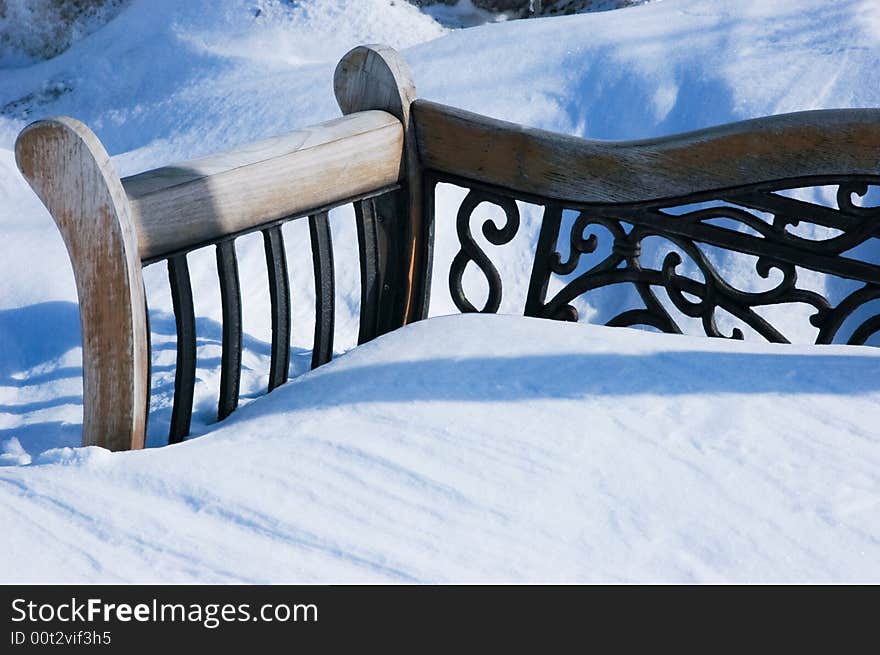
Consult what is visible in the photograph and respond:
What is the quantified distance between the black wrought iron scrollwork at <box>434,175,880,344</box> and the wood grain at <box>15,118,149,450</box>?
640 mm

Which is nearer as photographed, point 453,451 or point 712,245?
point 453,451

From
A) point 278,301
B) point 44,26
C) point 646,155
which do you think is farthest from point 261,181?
point 44,26

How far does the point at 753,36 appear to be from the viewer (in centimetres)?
226

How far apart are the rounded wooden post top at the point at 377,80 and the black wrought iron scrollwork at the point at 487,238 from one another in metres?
0.18

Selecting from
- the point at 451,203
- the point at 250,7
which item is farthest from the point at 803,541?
the point at 250,7

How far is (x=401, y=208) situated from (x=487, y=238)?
0.49ft

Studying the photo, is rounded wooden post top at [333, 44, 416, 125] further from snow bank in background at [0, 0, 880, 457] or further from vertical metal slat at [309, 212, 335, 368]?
snow bank in background at [0, 0, 880, 457]

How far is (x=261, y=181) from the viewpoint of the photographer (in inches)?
55.8

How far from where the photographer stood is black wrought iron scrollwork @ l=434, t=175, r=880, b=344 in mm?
1508

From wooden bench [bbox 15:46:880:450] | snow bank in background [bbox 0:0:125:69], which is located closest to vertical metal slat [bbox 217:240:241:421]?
Answer: wooden bench [bbox 15:46:880:450]

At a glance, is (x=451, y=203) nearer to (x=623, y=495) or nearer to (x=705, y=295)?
(x=705, y=295)

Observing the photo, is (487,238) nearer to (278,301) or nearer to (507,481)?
(278,301)

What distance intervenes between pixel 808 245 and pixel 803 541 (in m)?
0.68

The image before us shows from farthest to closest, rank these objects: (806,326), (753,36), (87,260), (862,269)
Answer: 1. (753,36)
2. (806,326)
3. (862,269)
4. (87,260)
